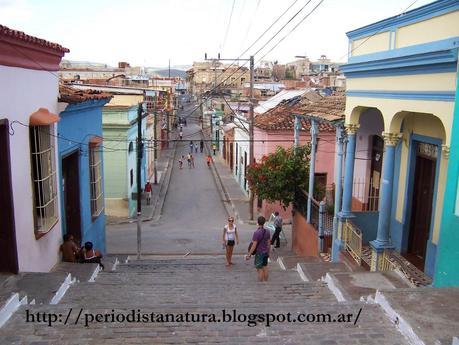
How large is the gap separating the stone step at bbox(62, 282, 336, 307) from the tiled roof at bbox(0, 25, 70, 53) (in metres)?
3.68

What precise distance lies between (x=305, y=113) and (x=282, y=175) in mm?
2010

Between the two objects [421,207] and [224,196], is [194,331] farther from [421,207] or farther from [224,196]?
[224,196]

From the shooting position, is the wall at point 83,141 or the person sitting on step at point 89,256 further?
the wall at point 83,141

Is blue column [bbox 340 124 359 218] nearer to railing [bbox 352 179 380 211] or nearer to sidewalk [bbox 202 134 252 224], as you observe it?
railing [bbox 352 179 380 211]

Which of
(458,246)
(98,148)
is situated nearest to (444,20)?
(458,246)

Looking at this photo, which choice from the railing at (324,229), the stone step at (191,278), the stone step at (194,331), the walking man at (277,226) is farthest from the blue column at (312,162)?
the stone step at (194,331)

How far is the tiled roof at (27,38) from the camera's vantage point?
6.52 m

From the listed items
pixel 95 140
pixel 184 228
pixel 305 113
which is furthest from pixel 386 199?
pixel 184 228

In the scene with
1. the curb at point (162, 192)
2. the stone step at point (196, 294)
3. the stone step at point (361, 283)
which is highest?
the stone step at point (361, 283)

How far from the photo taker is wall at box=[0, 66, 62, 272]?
6.90 m

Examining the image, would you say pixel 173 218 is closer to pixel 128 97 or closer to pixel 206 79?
pixel 128 97

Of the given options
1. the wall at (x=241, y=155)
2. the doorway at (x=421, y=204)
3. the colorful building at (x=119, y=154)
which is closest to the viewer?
the doorway at (x=421, y=204)

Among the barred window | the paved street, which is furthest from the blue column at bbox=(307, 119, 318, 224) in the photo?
the barred window

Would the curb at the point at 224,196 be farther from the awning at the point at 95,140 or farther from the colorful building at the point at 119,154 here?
the awning at the point at 95,140
